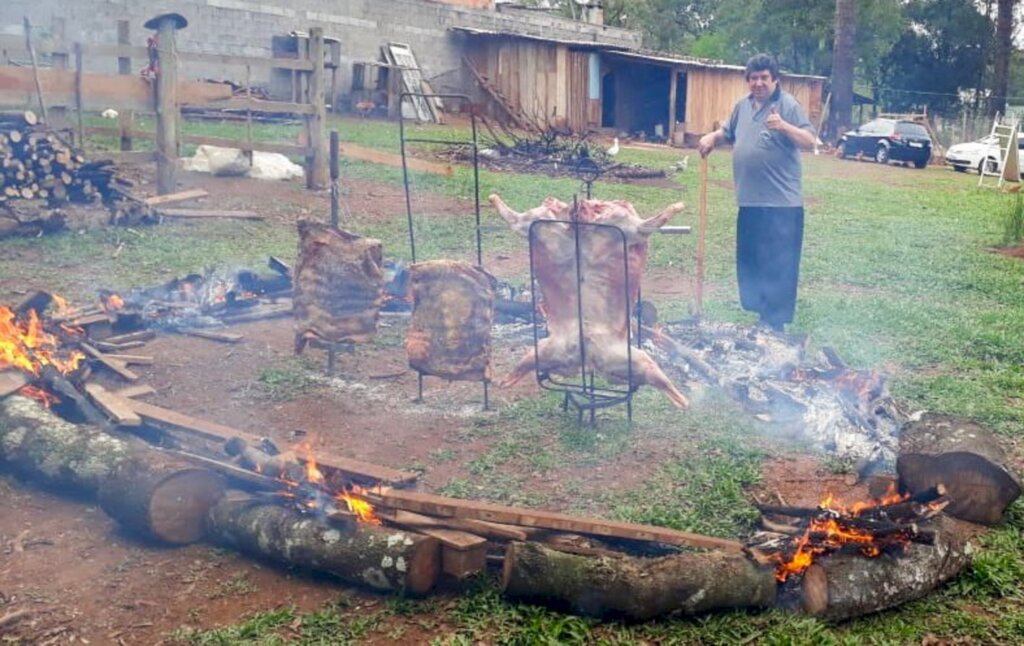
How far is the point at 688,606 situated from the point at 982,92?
50.4 m

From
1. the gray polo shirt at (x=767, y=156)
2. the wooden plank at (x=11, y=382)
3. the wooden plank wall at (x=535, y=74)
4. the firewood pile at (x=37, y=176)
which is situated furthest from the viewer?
the wooden plank wall at (x=535, y=74)

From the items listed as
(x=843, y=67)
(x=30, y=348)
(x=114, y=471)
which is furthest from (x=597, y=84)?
(x=114, y=471)

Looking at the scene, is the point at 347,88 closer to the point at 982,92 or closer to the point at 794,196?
the point at 794,196

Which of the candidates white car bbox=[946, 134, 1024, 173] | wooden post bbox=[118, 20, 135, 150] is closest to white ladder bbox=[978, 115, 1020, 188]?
white car bbox=[946, 134, 1024, 173]

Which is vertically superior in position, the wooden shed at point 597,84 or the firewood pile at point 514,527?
the wooden shed at point 597,84

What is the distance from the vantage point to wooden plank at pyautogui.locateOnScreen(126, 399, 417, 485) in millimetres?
4383

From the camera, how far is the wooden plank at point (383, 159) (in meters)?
17.2

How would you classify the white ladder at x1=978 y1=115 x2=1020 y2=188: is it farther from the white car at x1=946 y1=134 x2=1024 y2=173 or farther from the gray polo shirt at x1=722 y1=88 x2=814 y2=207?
the gray polo shirt at x1=722 y1=88 x2=814 y2=207

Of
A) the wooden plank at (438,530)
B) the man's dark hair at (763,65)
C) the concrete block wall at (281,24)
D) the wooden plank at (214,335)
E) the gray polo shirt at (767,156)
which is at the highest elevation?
the concrete block wall at (281,24)

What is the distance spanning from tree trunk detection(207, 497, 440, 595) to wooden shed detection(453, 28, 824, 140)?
22.9 metres

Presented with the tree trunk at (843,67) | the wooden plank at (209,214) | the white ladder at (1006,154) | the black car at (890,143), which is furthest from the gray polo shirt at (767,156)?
the tree trunk at (843,67)

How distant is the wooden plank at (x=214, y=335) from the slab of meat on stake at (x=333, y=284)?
1.17 meters

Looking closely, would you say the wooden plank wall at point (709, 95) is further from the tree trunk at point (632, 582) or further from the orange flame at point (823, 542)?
the tree trunk at point (632, 582)

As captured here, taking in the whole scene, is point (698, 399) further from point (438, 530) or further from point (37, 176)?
point (37, 176)
